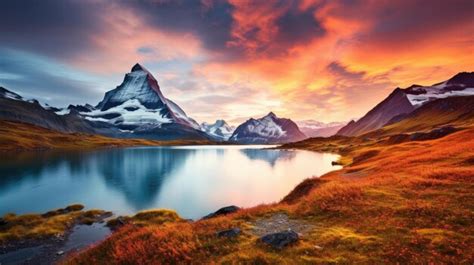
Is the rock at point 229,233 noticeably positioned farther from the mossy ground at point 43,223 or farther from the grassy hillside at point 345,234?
the mossy ground at point 43,223

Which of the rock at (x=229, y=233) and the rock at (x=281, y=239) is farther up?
the rock at (x=281, y=239)

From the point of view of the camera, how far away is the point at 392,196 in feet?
86.6

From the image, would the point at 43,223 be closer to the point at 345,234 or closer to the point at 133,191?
the point at 133,191

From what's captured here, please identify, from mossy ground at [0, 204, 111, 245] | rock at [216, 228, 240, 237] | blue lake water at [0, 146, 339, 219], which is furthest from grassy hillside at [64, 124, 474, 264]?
blue lake water at [0, 146, 339, 219]

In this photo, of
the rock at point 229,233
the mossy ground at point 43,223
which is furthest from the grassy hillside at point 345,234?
the mossy ground at point 43,223

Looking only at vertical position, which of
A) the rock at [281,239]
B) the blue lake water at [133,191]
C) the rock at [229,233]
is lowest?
the blue lake water at [133,191]

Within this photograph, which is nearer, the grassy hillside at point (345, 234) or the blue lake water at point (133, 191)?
the grassy hillside at point (345, 234)

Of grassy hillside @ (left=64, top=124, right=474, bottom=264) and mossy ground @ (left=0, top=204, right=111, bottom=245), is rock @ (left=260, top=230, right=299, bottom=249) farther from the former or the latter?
mossy ground @ (left=0, top=204, right=111, bottom=245)

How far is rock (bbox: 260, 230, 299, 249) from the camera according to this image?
57.7ft

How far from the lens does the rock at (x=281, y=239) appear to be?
17.6 m

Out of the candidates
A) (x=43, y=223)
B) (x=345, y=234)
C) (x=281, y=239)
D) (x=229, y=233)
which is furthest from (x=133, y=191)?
(x=345, y=234)

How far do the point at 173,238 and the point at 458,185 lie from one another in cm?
2627

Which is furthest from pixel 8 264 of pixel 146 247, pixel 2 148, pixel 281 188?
pixel 2 148

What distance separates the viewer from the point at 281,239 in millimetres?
17984
